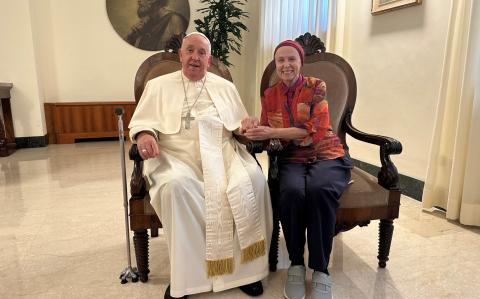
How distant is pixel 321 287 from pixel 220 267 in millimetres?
454

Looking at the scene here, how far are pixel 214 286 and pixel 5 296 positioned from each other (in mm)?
958

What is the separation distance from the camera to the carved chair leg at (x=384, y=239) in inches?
68.6

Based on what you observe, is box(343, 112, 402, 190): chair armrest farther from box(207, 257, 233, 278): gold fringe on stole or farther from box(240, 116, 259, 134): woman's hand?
box(207, 257, 233, 278): gold fringe on stole

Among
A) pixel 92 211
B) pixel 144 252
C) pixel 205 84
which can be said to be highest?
pixel 205 84

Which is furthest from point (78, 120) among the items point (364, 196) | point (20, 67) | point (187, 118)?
point (364, 196)

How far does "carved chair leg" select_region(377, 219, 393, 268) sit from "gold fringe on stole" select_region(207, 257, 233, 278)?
2.59 feet

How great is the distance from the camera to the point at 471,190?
2.29m

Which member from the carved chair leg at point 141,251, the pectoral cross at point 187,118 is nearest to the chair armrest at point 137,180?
the carved chair leg at point 141,251

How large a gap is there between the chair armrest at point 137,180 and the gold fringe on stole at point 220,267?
44cm

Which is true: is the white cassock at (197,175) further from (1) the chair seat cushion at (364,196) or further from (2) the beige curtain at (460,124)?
(2) the beige curtain at (460,124)

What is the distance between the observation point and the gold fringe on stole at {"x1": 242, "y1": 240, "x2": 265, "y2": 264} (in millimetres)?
1597

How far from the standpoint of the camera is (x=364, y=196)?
1.62m

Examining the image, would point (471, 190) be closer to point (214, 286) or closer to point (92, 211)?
point (214, 286)

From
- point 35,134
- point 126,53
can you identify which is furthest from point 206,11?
point 35,134
